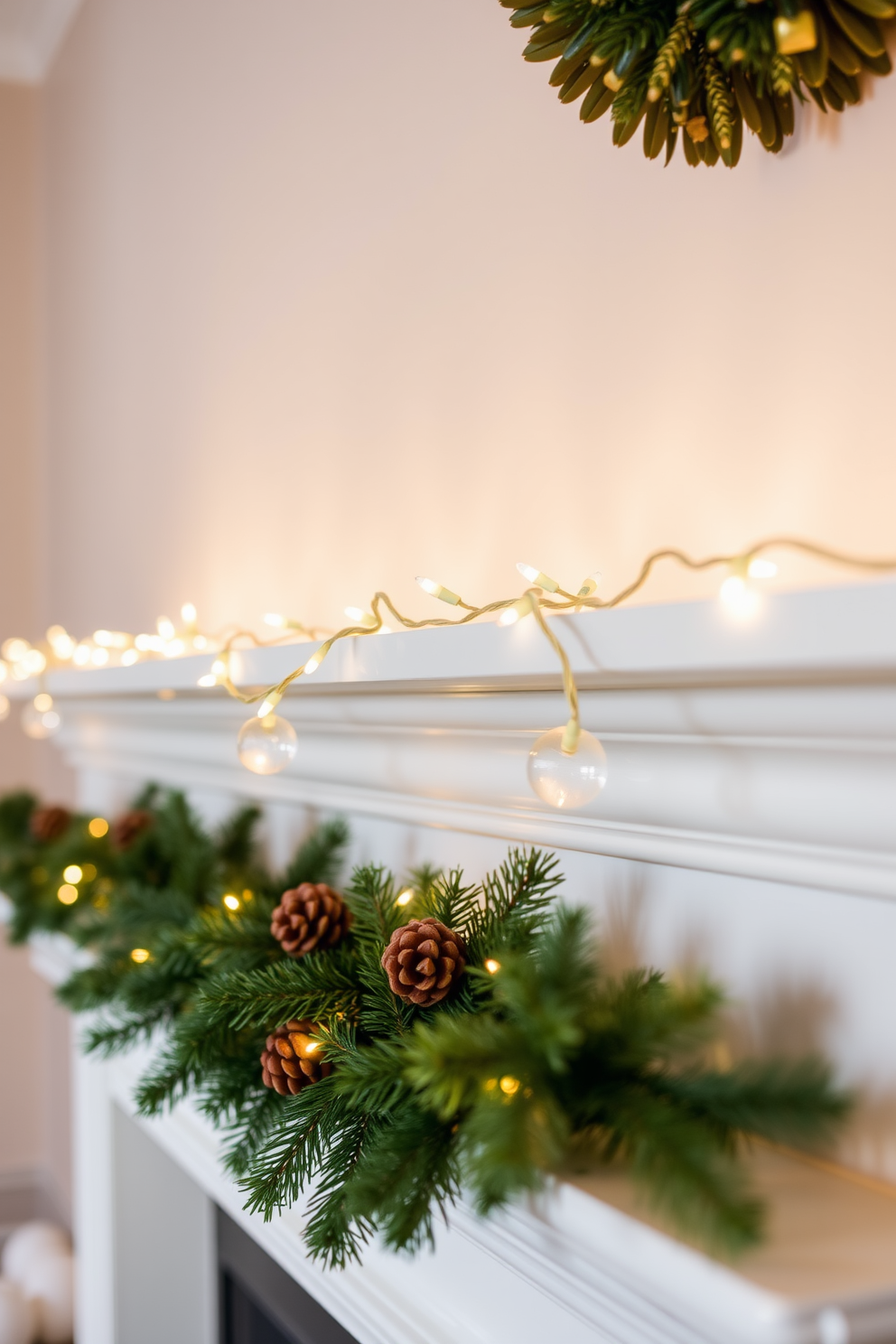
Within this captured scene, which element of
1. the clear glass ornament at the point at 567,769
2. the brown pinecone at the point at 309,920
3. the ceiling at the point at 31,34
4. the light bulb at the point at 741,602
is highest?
the ceiling at the point at 31,34

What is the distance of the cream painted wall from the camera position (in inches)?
22.2

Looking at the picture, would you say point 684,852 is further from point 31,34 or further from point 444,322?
point 31,34

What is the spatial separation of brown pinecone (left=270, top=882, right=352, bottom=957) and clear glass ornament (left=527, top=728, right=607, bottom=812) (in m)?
0.30

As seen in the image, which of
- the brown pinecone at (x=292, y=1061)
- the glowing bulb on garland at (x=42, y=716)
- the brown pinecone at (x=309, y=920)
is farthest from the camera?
the glowing bulb on garland at (x=42, y=716)

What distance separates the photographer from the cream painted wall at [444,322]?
0.56 meters

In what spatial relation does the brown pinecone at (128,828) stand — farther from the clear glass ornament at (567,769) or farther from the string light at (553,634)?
the clear glass ornament at (567,769)

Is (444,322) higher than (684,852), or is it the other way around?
(444,322)

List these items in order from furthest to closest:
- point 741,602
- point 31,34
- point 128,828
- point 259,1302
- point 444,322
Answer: point 31,34, point 128,828, point 259,1302, point 444,322, point 741,602

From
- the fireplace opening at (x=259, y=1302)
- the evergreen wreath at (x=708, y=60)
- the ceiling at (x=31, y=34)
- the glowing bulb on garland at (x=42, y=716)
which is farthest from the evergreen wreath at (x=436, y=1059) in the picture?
the ceiling at (x=31, y=34)

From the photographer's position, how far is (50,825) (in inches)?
59.5

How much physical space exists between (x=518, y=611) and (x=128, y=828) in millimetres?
850

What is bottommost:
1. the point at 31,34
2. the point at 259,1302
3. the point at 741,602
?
the point at 259,1302

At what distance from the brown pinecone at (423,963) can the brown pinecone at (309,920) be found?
0.15m

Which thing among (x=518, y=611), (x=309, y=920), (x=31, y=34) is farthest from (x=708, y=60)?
(x=31, y=34)
